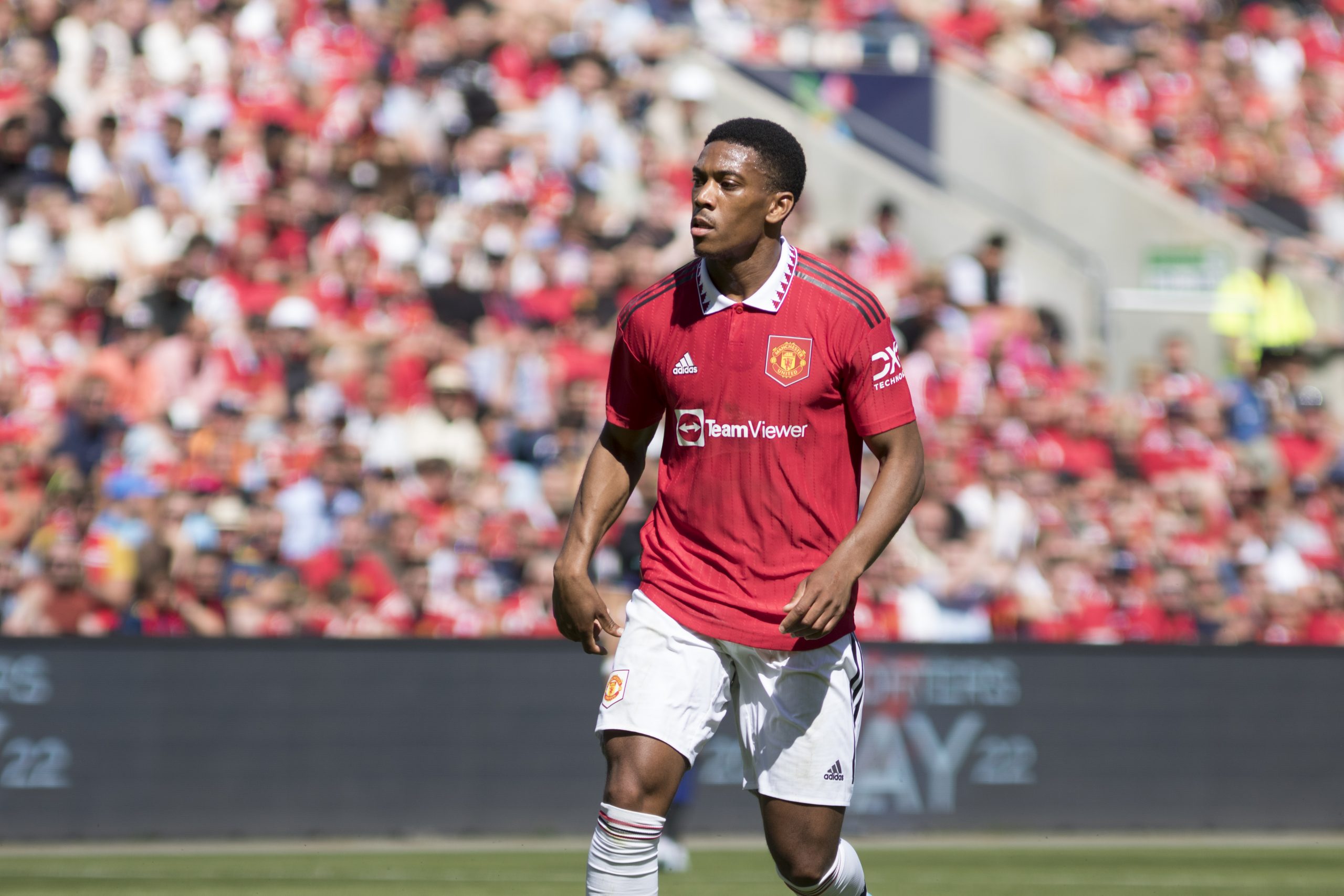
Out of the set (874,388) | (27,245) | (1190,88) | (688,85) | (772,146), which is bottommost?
(27,245)

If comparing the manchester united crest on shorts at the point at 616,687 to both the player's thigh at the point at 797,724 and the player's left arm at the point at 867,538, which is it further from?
the player's left arm at the point at 867,538

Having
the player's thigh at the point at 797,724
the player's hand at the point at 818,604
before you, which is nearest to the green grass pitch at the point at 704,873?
the player's thigh at the point at 797,724

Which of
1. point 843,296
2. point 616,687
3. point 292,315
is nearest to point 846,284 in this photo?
point 843,296

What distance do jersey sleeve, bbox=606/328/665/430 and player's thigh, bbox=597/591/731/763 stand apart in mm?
606

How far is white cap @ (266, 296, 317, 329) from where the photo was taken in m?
14.7

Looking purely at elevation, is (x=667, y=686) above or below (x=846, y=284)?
below

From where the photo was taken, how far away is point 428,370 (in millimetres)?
14586

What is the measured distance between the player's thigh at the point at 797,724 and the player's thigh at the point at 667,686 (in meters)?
0.10

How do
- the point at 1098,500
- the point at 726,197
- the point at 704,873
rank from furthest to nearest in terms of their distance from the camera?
the point at 1098,500 < the point at 704,873 < the point at 726,197

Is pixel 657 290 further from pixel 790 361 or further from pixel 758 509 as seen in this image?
pixel 758 509

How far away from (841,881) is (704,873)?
17.2ft

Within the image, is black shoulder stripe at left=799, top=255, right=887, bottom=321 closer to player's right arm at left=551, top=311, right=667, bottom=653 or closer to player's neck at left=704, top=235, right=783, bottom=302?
player's neck at left=704, top=235, right=783, bottom=302

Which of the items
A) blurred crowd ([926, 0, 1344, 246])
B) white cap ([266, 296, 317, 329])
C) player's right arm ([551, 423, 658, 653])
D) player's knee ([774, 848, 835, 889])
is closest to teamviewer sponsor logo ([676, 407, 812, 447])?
player's right arm ([551, 423, 658, 653])

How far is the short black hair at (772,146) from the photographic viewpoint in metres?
5.72
